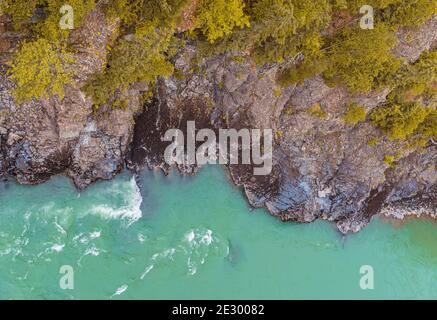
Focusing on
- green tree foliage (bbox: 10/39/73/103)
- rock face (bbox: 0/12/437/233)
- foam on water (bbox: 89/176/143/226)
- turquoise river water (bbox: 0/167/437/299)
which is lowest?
turquoise river water (bbox: 0/167/437/299)

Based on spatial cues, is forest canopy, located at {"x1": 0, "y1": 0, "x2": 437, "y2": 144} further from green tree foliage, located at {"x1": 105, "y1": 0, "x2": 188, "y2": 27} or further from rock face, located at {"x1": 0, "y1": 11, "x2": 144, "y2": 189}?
rock face, located at {"x1": 0, "y1": 11, "x2": 144, "y2": 189}

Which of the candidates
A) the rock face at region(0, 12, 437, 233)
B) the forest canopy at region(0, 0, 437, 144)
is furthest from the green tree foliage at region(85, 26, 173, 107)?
the rock face at region(0, 12, 437, 233)

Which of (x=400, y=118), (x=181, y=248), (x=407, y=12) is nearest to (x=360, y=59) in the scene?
(x=407, y=12)

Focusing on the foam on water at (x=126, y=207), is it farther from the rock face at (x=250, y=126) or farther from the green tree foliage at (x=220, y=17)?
the green tree foliage at (x=220, y=17)

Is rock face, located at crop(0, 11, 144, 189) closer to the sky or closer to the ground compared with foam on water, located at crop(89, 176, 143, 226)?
closer to the sky

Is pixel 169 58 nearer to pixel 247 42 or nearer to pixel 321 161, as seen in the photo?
pixel 247 42

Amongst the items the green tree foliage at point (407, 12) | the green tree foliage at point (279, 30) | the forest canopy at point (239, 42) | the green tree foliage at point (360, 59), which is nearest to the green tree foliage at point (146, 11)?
the forest canopy at point (239, 42)

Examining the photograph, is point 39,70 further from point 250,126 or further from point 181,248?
point 250,126

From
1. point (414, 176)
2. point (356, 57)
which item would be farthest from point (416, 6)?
point (414, 176)
